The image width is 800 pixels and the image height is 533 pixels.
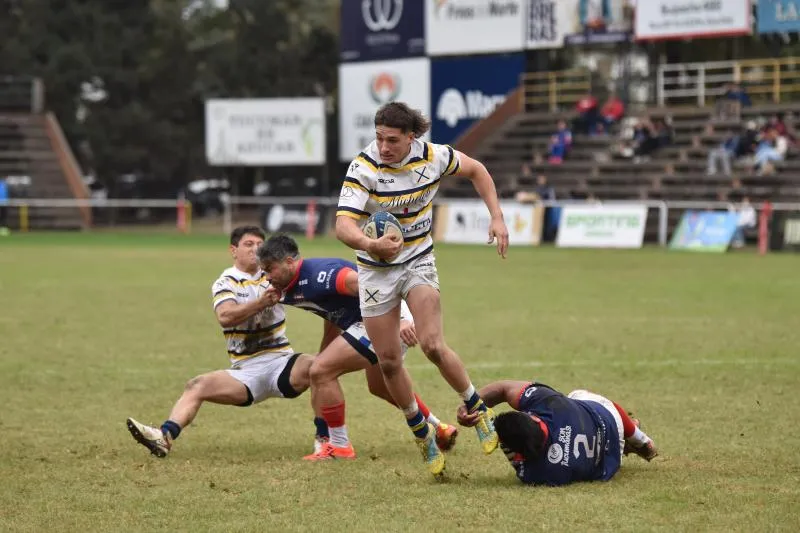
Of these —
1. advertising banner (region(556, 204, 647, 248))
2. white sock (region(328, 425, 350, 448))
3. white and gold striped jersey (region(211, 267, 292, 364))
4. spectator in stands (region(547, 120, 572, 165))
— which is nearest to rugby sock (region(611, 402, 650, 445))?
white sock (region(328, 425, 350, 448))

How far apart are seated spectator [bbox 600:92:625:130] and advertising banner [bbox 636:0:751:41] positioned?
2.03 m

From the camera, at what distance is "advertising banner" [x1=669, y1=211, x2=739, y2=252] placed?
102 feet

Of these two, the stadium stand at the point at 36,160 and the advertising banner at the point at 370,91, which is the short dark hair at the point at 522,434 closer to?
the advertising banner at the point at 370,91

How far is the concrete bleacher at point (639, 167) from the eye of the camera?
34.1 metres

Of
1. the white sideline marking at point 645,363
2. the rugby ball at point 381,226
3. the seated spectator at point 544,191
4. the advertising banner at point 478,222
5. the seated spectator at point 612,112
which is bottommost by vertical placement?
the advertising banner at point 478,222

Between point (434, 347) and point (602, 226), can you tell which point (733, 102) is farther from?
point (434, 347)

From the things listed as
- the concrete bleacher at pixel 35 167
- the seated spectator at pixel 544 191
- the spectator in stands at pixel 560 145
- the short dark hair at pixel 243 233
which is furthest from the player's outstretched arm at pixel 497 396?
the concrete bleacher at pixel 35 167

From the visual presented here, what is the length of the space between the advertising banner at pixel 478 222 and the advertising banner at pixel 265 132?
984 centimetres

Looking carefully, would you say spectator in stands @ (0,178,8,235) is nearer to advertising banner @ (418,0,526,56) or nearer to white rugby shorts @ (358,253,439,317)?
advertising banner @ (418,0,526,56)

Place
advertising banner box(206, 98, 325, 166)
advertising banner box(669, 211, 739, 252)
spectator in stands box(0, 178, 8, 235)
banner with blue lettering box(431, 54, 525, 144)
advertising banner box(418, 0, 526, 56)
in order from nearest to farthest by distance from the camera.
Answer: advertising banner box(669, 211, 739, 252), spectator in stands box(0, 178, 8, 235), advertising banner box(418, 0, 526, 56), banner with blue lettering box(431, 54, 525, 144), advertising banner box(206, 98, 325, 166)

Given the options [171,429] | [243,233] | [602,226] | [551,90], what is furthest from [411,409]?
[551,90]

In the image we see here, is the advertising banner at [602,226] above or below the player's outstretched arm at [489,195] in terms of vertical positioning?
below

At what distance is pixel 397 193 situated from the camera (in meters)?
8.00

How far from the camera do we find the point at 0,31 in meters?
53.4
